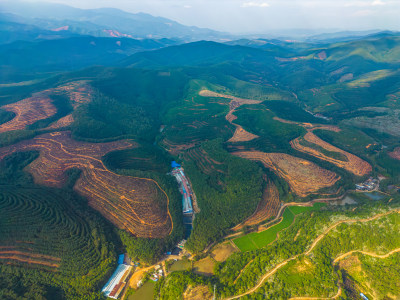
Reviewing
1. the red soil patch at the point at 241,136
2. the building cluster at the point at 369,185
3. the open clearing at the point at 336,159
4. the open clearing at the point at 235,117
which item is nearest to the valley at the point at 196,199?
the building cluster at the point at 369,185

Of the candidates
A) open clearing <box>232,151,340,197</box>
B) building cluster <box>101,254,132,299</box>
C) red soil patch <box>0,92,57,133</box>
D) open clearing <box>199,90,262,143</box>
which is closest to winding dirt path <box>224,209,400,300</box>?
open clearing <box>232,151,340,197</box>

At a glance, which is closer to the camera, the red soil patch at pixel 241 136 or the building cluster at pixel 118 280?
the building cluster at pixel 118 280

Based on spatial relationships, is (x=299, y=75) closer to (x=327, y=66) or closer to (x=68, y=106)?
(x=327, y=66)

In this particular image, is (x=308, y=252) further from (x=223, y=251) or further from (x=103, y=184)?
(x=103, y=184)

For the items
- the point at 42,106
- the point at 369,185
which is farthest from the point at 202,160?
the point at 42,106

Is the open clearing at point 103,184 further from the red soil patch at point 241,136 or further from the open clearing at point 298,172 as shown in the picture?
the red soil patch at point 241,136

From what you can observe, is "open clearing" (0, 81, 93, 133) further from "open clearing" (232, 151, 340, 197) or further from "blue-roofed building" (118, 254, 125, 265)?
"open clearing" (232, 151, 340, 197)
